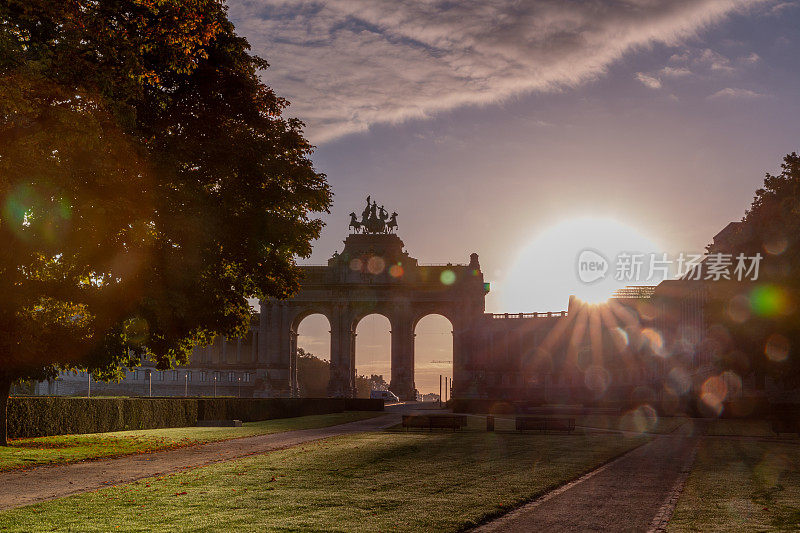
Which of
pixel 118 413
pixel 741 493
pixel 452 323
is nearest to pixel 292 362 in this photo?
pixel 452 323

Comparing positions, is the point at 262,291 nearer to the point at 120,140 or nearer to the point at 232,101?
the point at 232,101

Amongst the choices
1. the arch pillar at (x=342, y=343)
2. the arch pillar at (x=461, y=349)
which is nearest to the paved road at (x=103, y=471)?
the arch pillar at (x=461, y=349)

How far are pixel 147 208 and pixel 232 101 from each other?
21.5ft

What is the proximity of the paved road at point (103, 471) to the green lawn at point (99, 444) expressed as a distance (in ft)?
3.84

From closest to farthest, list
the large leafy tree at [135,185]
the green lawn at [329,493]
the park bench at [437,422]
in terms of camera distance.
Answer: the green lawn at [329,493], the large leafy tree at [135,185], the park bench at [437,422]

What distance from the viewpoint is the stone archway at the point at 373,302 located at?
131m

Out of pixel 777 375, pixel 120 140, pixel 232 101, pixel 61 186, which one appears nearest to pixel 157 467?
pixel 61 186

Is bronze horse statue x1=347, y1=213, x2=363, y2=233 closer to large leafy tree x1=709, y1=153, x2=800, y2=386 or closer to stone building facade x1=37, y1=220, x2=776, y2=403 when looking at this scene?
stone building facade x1=37, y1=220, x2=776, y2=403

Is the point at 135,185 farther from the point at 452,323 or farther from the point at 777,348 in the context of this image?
the point at 452,323

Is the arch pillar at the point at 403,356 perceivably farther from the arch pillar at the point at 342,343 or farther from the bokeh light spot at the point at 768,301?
the bokeh light spot at the point at 768,301

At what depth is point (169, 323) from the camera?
30375 mm

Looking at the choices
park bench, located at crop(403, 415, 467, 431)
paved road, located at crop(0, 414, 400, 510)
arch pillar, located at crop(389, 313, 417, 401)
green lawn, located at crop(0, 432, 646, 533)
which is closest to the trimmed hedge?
paved road, located at crop(0, 414, 400, 510)

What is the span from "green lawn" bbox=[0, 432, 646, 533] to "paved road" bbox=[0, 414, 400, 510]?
36.1 inches

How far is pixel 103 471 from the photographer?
21.8 m
